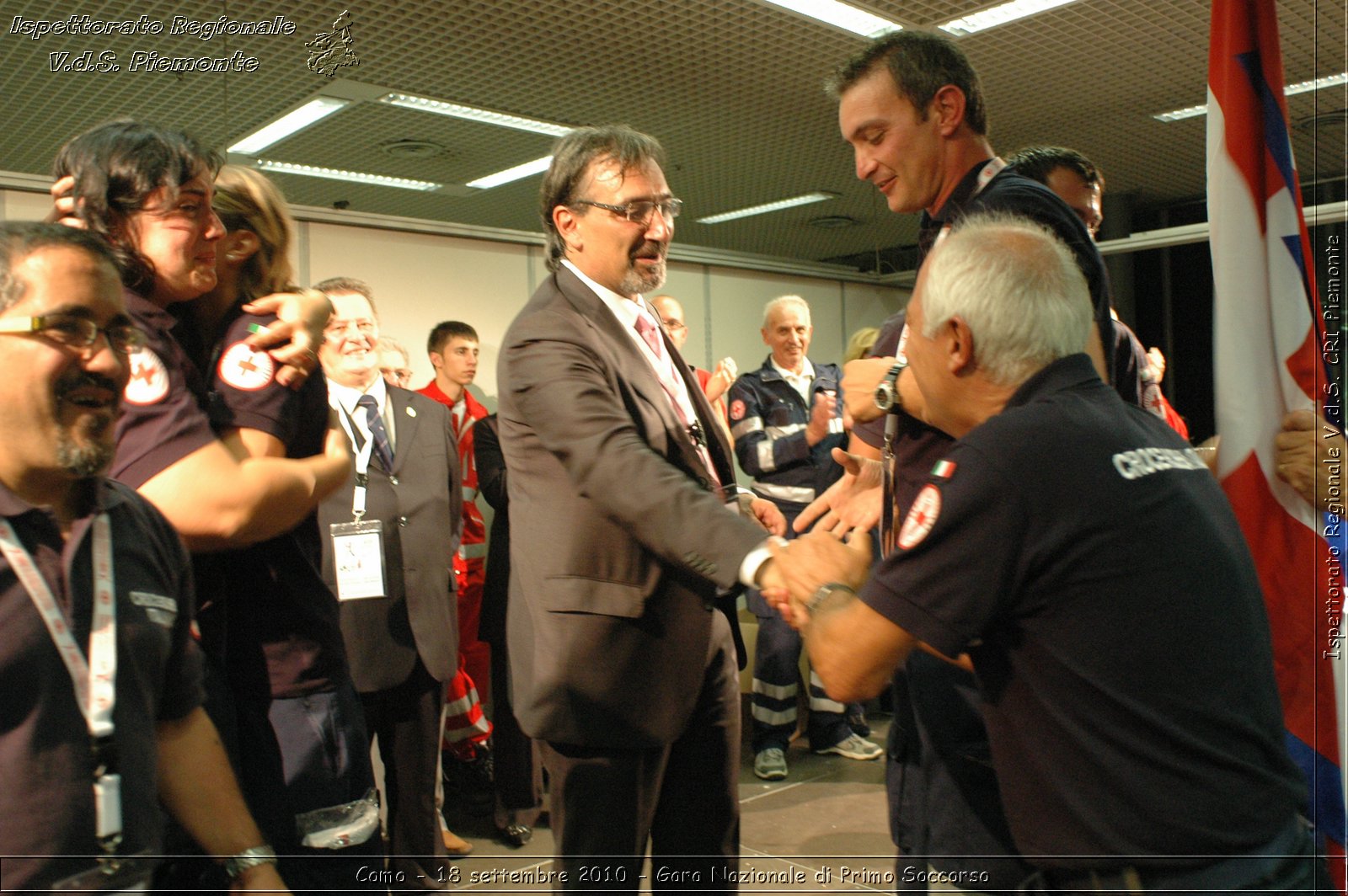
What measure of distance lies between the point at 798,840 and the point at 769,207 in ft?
20.0

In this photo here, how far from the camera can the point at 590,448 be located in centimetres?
179

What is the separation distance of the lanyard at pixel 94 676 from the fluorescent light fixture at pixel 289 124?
5.26 meters

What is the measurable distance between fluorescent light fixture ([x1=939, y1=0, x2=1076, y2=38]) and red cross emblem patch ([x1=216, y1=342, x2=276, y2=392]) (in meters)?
4.61

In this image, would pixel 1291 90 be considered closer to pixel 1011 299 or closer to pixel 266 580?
pixel 1011 299

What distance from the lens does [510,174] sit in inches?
297

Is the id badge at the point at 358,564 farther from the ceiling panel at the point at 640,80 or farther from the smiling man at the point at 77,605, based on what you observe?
the ceiling panel at the point at 640,80

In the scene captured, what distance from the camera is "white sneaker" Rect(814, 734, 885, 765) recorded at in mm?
4660

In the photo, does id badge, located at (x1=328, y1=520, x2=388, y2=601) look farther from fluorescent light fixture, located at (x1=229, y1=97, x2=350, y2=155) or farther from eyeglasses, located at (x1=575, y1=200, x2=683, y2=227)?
Result: fluorescent light fixture, located at (x1=229, y1=97, x2=350, y2=155)

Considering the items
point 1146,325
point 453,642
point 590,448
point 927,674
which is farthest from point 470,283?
point 1146,325

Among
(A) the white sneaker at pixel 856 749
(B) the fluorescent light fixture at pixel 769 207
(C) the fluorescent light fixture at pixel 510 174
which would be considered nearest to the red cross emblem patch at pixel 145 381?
(A) the white sneaker at pixel 856 749

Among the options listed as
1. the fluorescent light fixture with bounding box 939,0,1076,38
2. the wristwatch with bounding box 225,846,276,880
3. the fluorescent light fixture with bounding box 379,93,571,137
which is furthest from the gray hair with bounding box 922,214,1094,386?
the fluorescent light fixture with bounding box 379,93,571,137

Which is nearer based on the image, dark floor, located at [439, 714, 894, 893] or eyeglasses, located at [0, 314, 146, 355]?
eyeglasses, located at [0, 314, 146, 355]

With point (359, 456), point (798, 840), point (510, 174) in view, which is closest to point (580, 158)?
point (359, 456)

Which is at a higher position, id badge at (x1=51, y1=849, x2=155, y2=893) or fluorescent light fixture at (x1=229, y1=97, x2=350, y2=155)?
fluorescent light fixture at (x1=229, y1=97, x2=350, y2=155)
